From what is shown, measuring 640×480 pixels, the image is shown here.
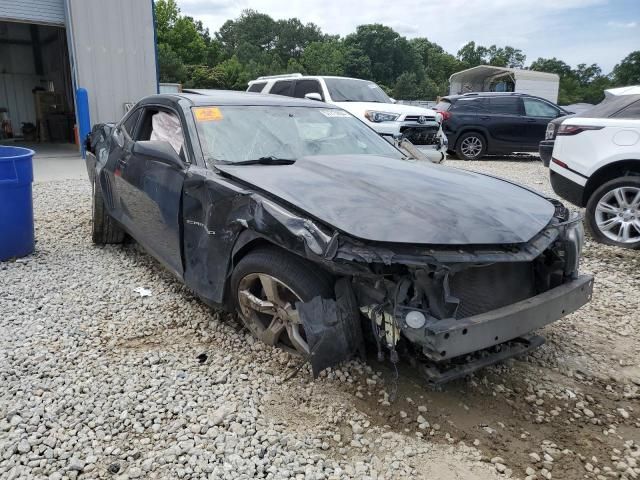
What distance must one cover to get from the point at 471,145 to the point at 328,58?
49.8 m

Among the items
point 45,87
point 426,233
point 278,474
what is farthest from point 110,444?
point 45,87

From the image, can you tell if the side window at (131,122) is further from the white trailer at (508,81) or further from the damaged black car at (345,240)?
the white trailer at (508,81)

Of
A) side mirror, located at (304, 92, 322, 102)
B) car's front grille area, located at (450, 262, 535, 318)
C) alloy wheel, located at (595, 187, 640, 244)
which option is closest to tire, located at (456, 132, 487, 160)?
side mirror, located at (304, 92, 322, 102)

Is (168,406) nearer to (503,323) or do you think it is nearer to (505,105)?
(503,323)

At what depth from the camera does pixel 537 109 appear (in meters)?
12.5

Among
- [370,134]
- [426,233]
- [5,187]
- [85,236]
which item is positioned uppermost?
[370,134]

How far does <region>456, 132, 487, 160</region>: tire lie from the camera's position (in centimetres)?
1251

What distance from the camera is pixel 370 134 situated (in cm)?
428

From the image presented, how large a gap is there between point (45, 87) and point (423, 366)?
18049mm

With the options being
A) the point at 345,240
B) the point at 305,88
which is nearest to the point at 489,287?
the point at 345,240

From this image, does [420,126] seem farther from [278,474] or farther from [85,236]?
[278,474]

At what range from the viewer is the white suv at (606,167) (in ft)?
17.4

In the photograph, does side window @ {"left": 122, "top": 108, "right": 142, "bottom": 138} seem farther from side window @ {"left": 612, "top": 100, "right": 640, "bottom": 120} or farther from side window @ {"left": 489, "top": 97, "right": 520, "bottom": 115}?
side window @ {"left": 489, "top": 97, "right": 520, "bottom": 115}

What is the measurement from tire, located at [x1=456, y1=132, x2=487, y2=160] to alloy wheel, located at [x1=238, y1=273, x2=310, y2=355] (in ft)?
34.6
